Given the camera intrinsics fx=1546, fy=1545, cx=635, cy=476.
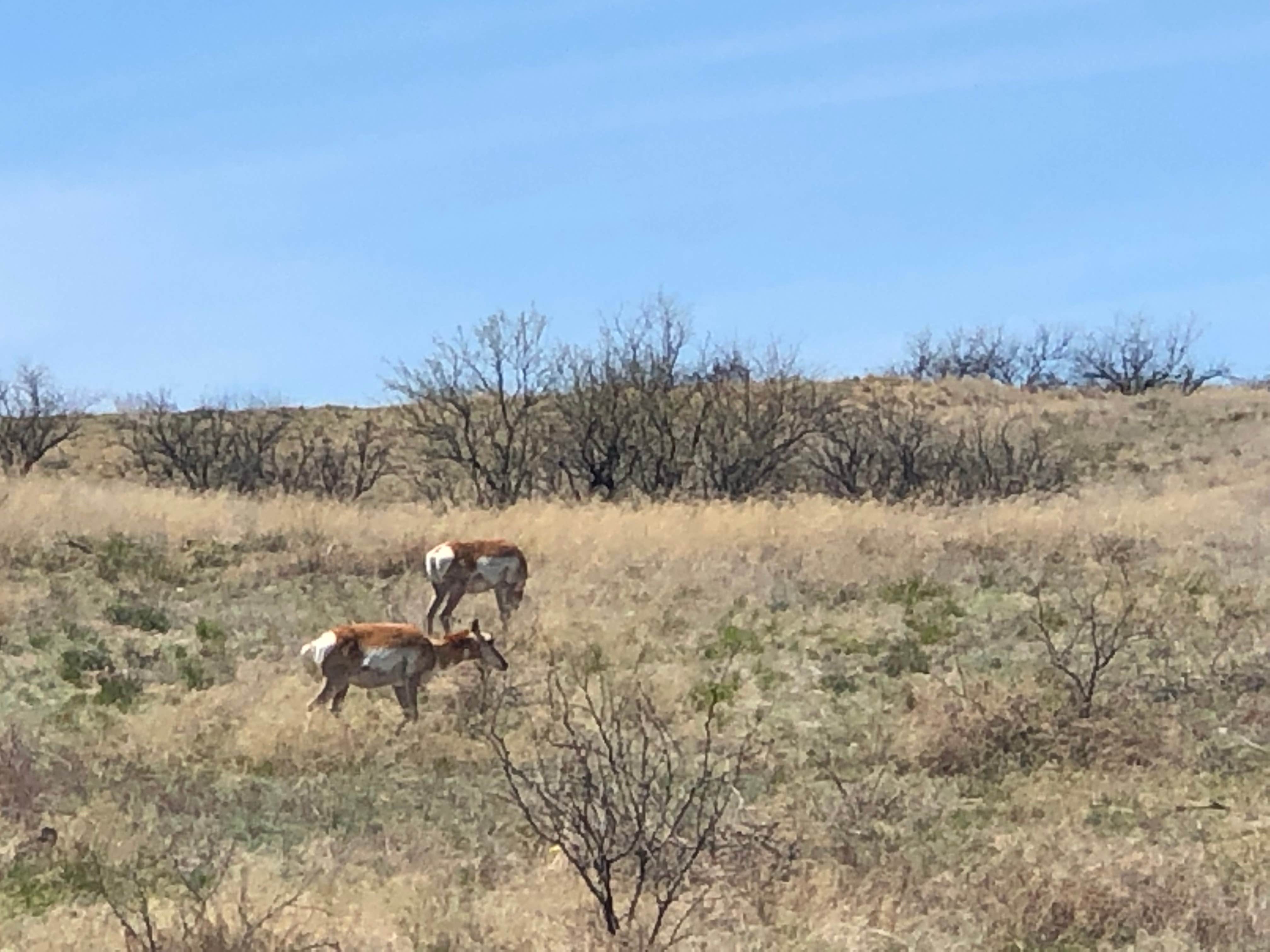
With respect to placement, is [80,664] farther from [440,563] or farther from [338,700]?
[440,563]

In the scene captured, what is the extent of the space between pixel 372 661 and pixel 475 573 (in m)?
4.50

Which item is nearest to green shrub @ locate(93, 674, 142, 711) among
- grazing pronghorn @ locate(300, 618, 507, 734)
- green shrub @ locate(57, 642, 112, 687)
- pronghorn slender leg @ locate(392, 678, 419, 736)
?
green shrub @ locate(57, 642, 112, 687)

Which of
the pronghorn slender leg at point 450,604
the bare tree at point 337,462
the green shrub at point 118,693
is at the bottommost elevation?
the green shrub at point 118,693

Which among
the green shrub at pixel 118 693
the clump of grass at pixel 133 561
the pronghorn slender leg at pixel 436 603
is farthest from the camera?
the clump of grass at pixel 133 561

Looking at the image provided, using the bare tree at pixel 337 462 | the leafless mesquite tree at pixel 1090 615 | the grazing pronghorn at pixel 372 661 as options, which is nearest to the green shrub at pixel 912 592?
the leafless mesquite tree at pixel 1090 615

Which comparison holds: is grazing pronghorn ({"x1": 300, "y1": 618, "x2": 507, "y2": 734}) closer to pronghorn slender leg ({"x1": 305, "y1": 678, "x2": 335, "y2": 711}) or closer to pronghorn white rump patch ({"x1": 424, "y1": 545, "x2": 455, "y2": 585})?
pronghorn slender leg ({"x1": 305, "y1": 678, "x2": 335, "y2": 711})

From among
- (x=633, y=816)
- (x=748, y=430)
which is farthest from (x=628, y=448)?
(x=633, y=816)

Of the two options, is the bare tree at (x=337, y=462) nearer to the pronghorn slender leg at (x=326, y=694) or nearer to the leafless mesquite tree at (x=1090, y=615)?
the leafless mesquite tree at (x=1090, y=615)

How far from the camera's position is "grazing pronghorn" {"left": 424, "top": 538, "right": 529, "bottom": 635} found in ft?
51.2

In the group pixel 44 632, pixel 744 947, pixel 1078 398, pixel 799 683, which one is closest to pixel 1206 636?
pixel 799 683

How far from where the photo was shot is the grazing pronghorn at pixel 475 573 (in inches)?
614

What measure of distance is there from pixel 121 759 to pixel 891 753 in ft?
16.4

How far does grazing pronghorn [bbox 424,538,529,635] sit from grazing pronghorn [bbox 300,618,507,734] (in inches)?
154

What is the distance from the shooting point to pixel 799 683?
41.3 feet
